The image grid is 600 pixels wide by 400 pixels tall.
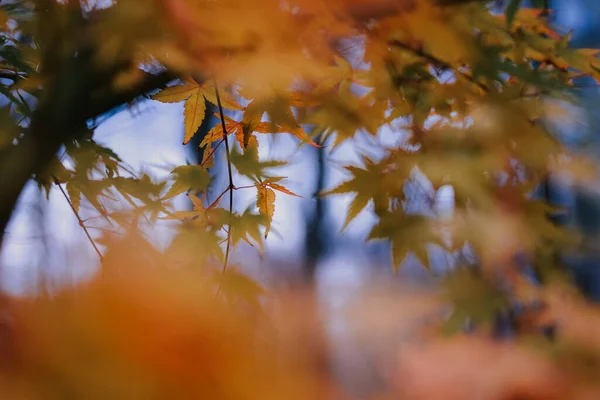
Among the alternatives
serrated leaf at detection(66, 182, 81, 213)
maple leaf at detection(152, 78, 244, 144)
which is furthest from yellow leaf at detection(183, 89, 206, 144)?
serrated leaf at detection(66, 182, 81, 213)

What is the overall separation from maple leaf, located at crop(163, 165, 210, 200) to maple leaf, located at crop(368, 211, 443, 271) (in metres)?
0.27

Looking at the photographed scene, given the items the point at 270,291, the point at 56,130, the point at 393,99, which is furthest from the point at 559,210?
the point at 56,130

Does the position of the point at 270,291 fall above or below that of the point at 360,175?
below

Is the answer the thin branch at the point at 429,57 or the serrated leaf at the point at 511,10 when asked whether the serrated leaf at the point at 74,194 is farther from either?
the serrated leaf at the point at 511,10

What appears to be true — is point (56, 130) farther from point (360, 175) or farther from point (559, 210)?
point (559, 210)

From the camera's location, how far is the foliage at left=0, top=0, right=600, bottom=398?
45cm

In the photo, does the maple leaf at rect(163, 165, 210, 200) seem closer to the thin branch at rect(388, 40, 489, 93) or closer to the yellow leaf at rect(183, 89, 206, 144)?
the yellow leaf at rect(183, 89, 206, 144)

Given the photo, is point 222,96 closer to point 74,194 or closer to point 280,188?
point 280,188

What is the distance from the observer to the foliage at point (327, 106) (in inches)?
17.9

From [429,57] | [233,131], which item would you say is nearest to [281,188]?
[233,131]

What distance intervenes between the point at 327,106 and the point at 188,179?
26cm

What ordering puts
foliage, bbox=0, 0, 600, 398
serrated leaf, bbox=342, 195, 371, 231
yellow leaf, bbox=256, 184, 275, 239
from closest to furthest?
foliage, bbox=0, 0, 600, 398, serrated leaf, bbox=342, 195, 371, 231, yellow leaf, bbox=256, 184, 275, 239

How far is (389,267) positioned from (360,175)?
0.45 ft

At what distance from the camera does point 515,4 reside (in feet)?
1.55
